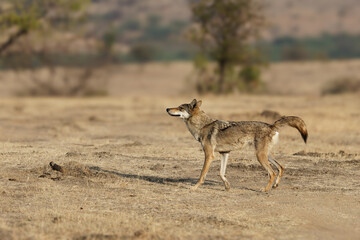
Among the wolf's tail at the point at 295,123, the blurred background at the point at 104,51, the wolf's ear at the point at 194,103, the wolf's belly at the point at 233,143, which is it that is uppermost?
the blurred background at the point at 104,51

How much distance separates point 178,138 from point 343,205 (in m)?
7.92

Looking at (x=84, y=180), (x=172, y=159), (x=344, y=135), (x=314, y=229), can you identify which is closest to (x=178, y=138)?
(x=172, y=159)

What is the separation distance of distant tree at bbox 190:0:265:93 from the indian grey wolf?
2628 centimetres

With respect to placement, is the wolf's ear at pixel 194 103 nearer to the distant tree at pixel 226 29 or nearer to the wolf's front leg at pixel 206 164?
the wolf's front leg at pixel 206 164

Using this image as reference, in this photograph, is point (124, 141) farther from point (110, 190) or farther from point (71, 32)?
point (71, 32)

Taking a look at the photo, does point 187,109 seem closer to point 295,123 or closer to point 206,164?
point 206,164

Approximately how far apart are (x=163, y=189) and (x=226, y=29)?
27265mm

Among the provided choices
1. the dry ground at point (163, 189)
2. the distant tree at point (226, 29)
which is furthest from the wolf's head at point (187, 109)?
the distant tree at point (226, 29)

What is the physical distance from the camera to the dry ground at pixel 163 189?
24.8 ft

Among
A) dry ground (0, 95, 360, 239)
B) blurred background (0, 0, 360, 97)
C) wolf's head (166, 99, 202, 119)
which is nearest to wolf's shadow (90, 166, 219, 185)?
dry ground (0, 95, 360, 239)

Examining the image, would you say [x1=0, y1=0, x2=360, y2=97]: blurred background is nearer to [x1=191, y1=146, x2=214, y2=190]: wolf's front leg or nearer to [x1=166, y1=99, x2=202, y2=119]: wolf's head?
[x1=166, y1=99, x2=202, y2=119]: wolf's head

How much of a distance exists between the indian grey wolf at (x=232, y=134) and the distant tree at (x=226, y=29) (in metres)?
26.3

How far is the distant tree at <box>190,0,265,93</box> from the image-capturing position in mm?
35938

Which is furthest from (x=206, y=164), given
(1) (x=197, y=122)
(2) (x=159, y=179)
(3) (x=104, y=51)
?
(3) (x=104, y=51)
